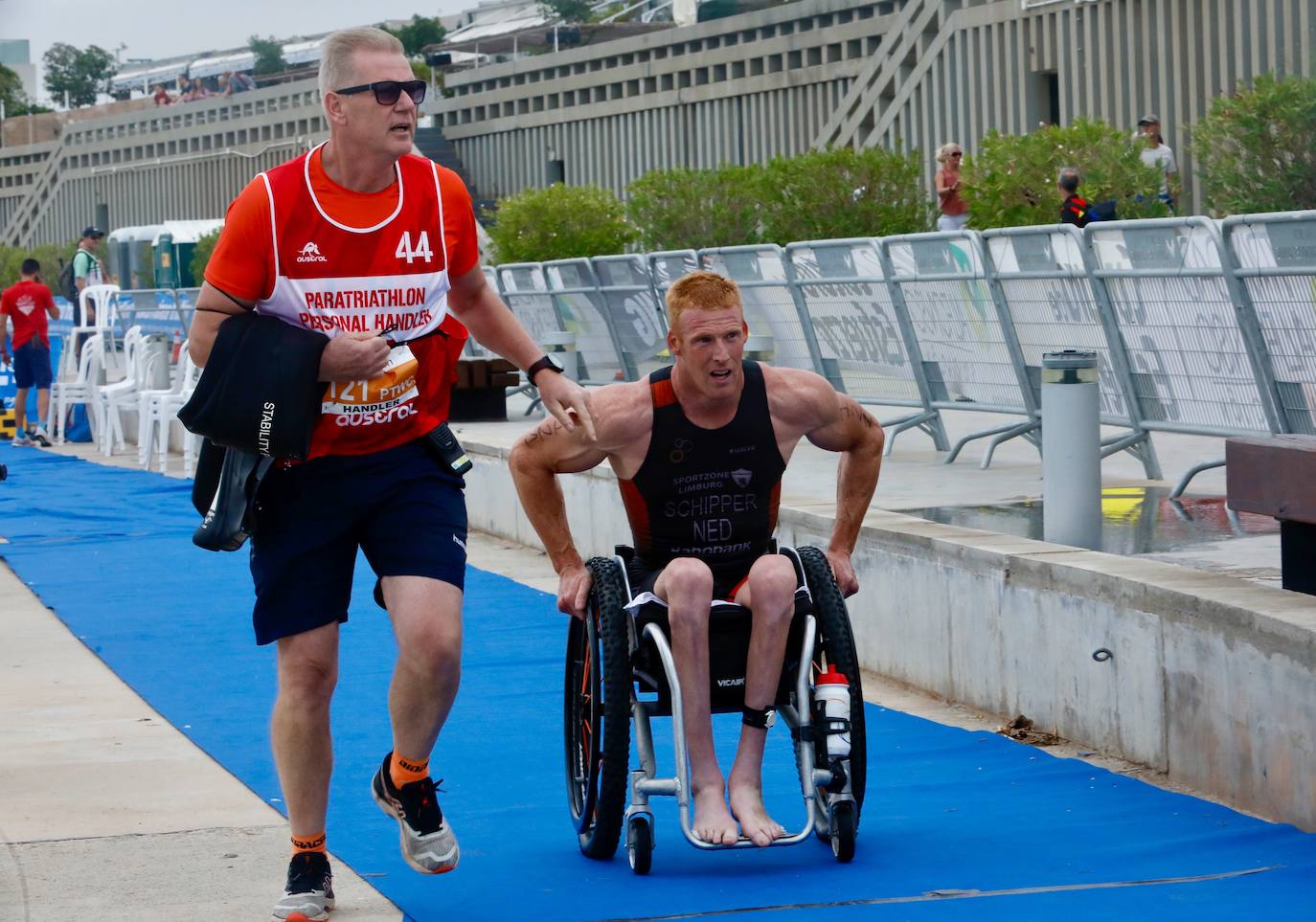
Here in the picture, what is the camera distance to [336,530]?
14.3ft

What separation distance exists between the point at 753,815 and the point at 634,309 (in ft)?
33.3

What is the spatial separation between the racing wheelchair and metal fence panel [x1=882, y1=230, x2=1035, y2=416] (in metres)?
5.43

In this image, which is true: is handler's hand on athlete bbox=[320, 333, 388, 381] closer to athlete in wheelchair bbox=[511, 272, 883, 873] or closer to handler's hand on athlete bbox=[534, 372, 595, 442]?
handler's hand on athlete bbox=[534, 372, 595, 442]

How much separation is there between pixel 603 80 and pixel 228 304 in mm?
41343

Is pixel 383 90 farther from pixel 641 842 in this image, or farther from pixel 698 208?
pixel 698 208

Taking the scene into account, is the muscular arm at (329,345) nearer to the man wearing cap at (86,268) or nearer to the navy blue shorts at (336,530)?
the navy blue shorts at (336,530)

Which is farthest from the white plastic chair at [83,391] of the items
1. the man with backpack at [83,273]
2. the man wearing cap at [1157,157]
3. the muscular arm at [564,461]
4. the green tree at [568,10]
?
the green tree at [568,10]

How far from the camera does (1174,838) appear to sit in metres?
5.01

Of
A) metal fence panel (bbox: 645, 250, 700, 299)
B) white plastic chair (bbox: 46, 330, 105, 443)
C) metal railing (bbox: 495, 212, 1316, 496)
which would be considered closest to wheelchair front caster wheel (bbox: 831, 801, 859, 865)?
metal railing (bbox: 495, 212, 1316, 496)

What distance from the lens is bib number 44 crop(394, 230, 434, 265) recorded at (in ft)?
14.2

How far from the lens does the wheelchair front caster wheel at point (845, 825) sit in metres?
4.72

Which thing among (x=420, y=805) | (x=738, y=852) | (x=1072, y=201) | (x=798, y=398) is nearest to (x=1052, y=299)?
(x=798, y=398)

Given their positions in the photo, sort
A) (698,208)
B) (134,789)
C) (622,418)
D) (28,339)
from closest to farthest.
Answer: (622,418) → (134,789) → (28,339) → (698,208)

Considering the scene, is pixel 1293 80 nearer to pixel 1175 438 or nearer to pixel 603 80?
pixel 1175 438
